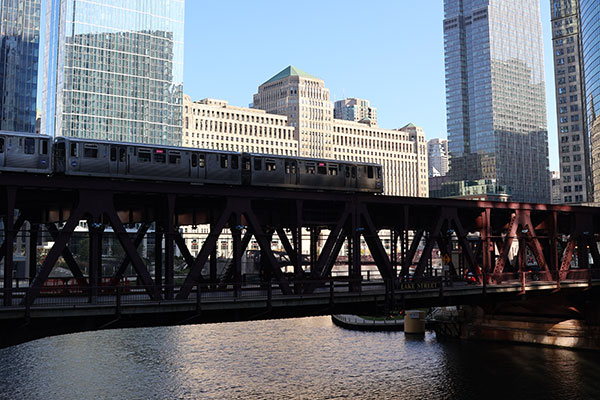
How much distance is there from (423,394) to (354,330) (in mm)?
37265

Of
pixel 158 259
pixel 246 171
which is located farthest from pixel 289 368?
pixel 246 171

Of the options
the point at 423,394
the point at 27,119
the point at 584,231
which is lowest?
the point at 423,394

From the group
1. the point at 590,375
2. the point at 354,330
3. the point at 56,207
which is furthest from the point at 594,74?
the point at 56,207

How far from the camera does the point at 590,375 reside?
5419 centimetres

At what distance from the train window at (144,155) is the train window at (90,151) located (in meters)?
2.43

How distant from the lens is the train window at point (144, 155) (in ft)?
127

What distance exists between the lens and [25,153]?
35656 millimetres

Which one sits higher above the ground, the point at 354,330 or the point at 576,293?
the point at 576,293

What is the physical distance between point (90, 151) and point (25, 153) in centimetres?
340

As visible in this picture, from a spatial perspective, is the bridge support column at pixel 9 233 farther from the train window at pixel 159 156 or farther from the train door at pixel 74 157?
the train window at pixel 159 156

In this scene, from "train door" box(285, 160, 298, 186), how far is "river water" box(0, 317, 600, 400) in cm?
1499

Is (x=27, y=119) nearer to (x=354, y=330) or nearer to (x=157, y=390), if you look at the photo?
(x=354, y=330)

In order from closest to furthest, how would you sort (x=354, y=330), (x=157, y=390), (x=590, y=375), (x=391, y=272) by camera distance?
(x=391, y=272)
(x=157, y=390)
(x=590, y=375)
(x=354, y=330)

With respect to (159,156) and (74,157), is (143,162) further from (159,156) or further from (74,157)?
(74,157)
